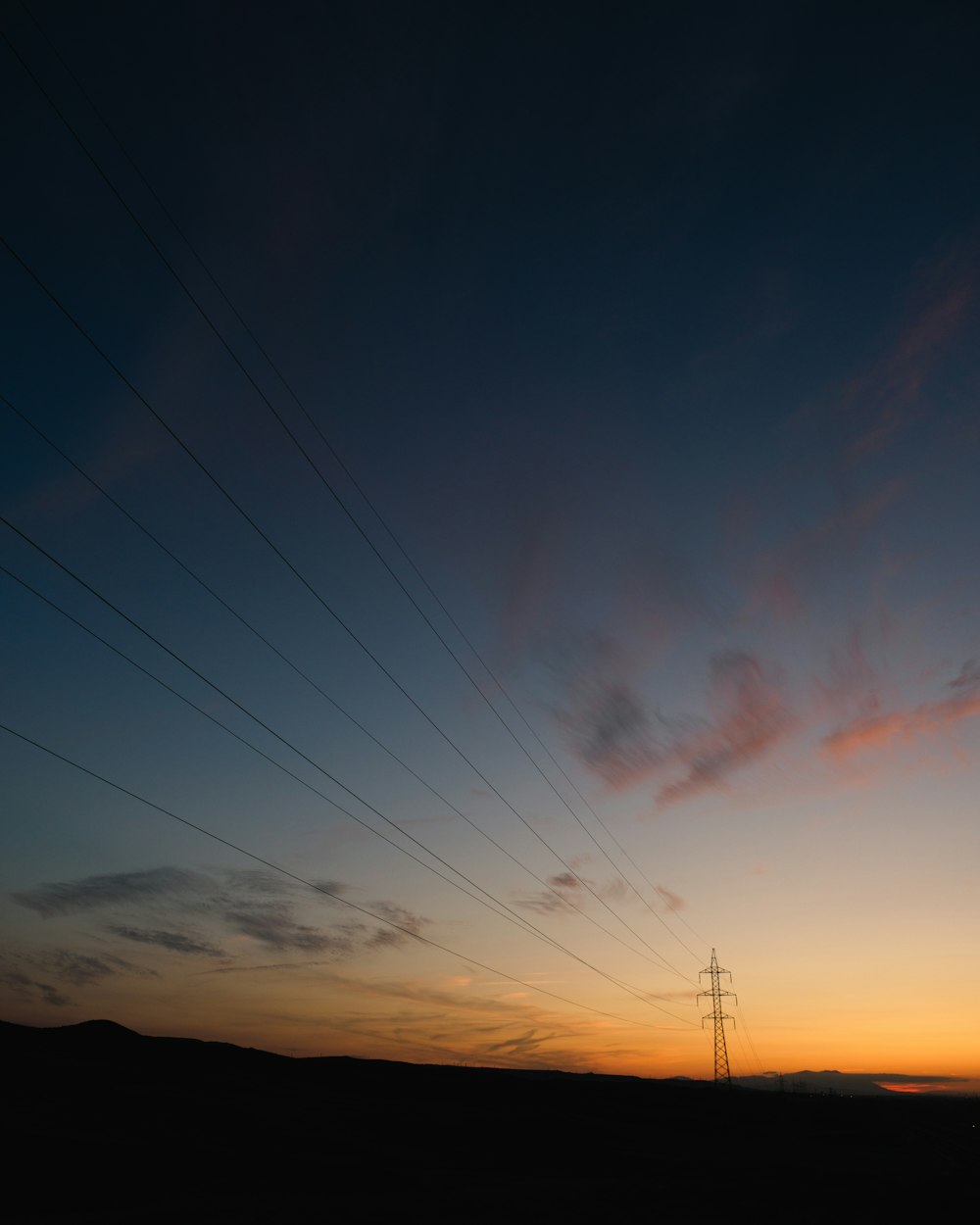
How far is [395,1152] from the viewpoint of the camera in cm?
3919

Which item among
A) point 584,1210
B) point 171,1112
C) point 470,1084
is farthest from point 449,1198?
point 470,1084

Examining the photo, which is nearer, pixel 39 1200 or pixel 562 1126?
pixel 39 1200

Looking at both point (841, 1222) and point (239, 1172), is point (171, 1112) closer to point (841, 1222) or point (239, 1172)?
point (239, 1172)

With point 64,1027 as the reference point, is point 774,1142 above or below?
below

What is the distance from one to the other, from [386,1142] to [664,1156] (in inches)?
618

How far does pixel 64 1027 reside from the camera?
298 ft

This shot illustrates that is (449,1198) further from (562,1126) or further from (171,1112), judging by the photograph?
(562,1126)

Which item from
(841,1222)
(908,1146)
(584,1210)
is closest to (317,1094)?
(584,1210)

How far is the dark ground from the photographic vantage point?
1023 inches

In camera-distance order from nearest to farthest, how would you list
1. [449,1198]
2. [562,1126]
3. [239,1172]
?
1. [449,1198]
2. [239,1172]
3. [562,1126]

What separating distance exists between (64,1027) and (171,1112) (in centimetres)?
6152

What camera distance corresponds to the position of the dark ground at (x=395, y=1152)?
85.3ft

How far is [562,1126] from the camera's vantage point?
54.1 metres

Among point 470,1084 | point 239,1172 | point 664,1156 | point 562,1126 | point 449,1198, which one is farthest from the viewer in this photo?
point 470,1084
